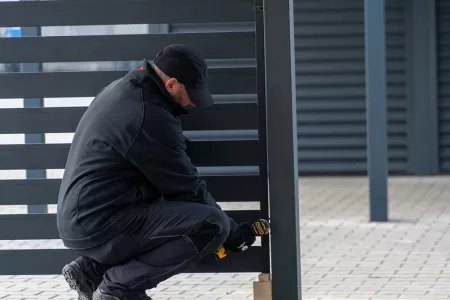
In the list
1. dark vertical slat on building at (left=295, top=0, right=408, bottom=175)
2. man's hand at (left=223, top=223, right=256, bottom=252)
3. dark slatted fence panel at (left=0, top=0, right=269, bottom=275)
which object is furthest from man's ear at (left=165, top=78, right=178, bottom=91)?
dark vertical slat on building at (left=295, top=0, right=408, bottom=175)

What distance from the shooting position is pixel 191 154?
576cm

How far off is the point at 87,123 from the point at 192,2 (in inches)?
38.1

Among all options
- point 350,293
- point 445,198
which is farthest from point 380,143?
point 350,293

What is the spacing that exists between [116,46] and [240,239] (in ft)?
4.28

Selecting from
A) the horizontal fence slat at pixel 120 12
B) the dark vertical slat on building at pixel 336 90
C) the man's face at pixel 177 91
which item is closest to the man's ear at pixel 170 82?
the man's face at pixel 177 91

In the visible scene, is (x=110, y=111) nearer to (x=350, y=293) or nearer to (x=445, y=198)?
(x=350, y=293)

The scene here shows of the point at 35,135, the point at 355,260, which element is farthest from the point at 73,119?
the point at 355,260

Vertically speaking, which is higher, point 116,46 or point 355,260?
point 116,46

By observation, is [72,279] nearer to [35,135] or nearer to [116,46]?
[116,46]

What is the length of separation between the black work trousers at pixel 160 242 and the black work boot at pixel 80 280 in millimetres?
161

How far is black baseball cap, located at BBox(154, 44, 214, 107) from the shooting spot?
5.29 meters

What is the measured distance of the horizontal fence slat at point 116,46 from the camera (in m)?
5.70

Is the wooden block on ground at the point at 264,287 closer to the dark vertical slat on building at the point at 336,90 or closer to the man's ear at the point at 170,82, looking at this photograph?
the man's ear at the point at 170,82

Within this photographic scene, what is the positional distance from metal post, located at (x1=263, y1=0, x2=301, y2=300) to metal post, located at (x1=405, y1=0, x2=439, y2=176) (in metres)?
9.20
